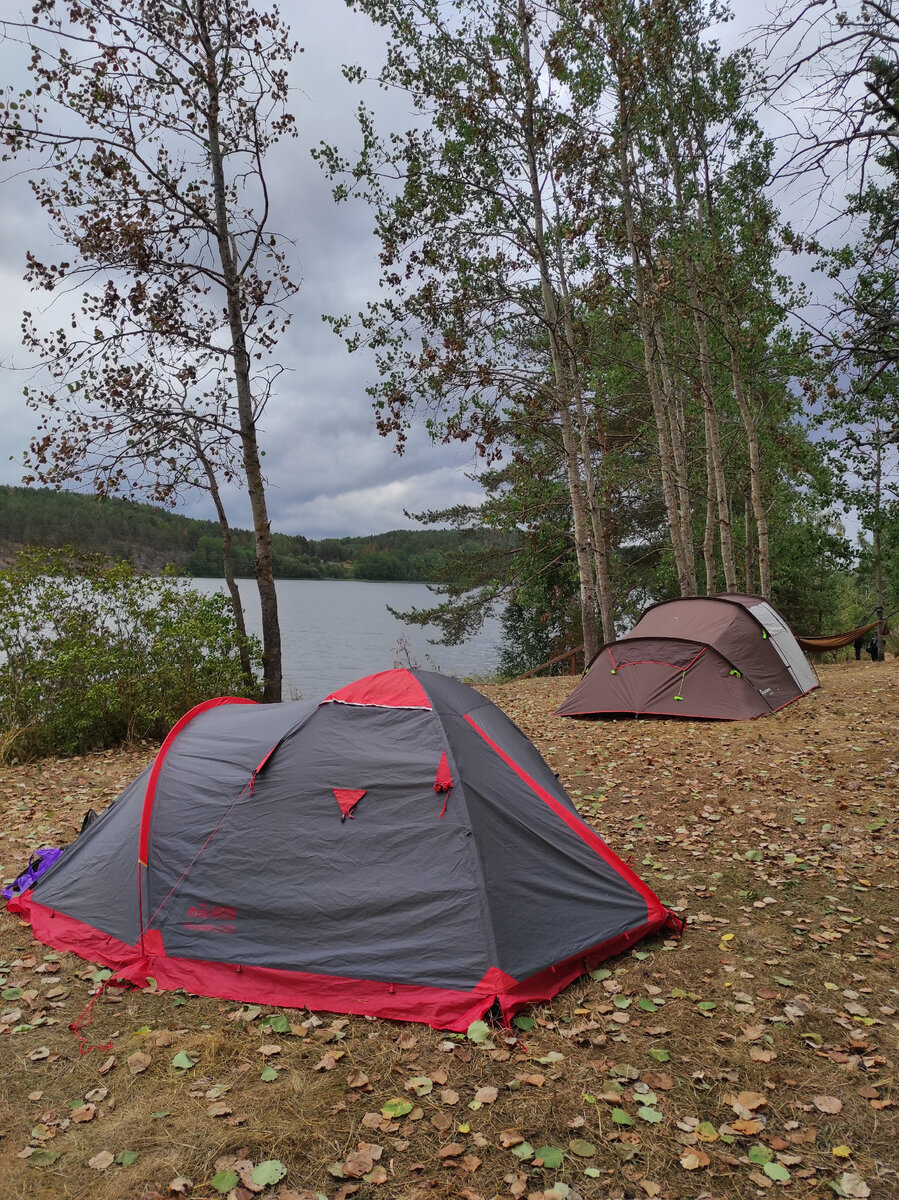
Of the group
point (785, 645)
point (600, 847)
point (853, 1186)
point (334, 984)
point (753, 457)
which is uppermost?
point (753, 457)

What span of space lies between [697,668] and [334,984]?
7366 millimetres

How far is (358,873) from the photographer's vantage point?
160 inches

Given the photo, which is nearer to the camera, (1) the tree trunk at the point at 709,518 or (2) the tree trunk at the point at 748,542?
(1) the tree trunk at the point at 709,518

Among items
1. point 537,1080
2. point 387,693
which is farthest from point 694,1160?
point 387,693

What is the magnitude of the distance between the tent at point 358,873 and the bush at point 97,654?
16.0 ft

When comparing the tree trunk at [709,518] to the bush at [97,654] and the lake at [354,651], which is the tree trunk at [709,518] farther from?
the bush at [97,654]

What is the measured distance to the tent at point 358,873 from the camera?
3775mm

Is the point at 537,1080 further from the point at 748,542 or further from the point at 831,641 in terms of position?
the point at 748,542

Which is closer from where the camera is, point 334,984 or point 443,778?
point 334,984

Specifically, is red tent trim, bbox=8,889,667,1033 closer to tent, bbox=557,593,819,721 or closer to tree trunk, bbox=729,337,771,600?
tent, bbox=557,593,819,721

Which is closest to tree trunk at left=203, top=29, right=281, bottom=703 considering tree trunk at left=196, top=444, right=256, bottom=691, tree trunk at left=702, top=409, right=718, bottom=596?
tree trunk at left=196, top=444, right=256, bottom=691

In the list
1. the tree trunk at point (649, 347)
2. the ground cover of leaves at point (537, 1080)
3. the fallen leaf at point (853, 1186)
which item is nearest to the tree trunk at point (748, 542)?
the tree trunk at point (649, 347)

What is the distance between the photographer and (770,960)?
4.05 m

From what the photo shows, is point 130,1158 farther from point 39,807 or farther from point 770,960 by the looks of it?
point 39,807
